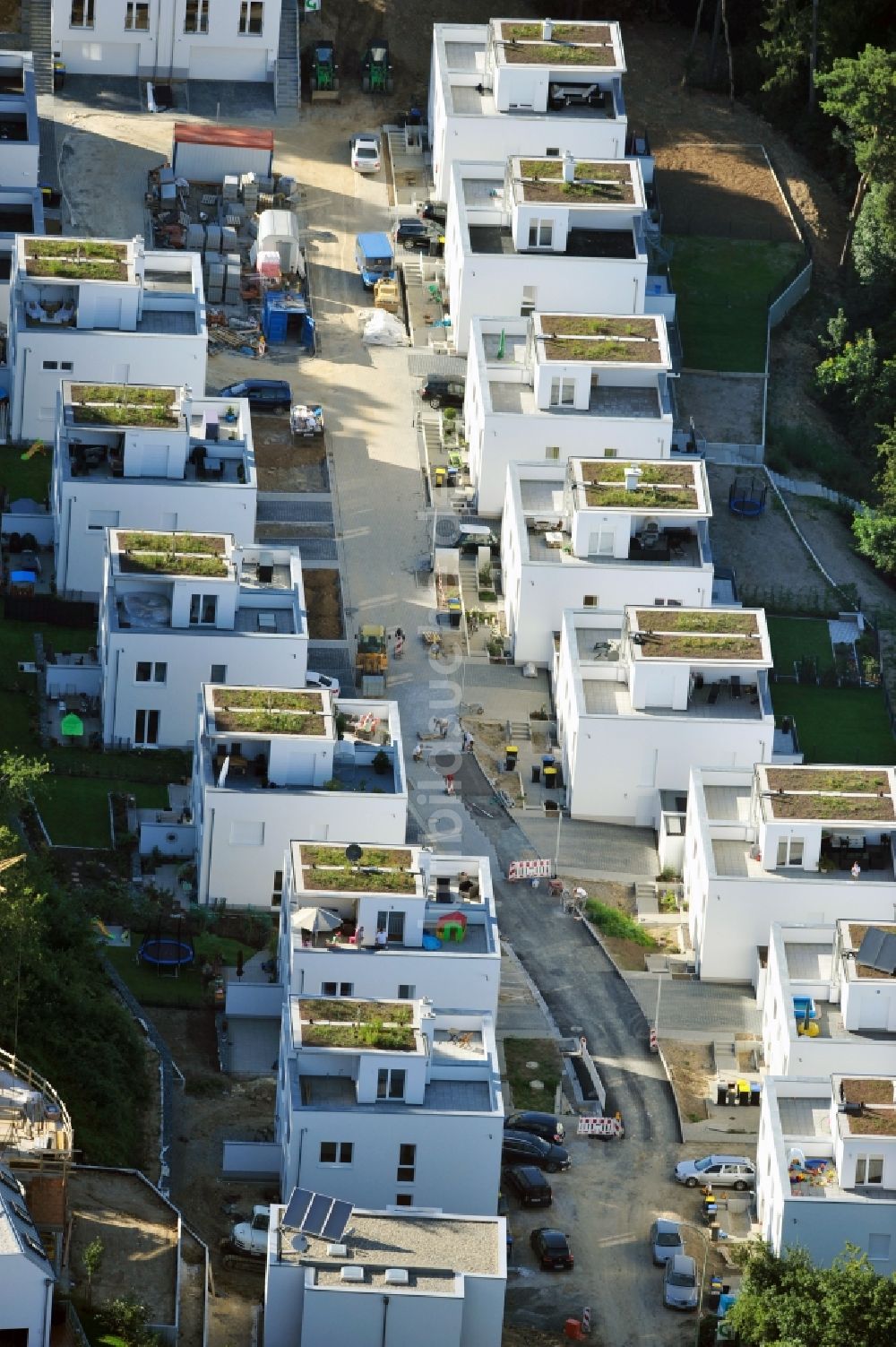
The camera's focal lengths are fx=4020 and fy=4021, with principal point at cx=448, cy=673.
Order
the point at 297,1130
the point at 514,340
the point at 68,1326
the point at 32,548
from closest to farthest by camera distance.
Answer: the point at 68,1326, the point at 297,1130, the point at 32,548, the point at 514,340

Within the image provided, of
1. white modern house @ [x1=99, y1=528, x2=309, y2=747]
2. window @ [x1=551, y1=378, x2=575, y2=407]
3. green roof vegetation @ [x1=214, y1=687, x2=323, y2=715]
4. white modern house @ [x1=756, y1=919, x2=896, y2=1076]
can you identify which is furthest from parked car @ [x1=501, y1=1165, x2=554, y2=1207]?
window @ [x1=551, y1=378, x2=575, y2=407]

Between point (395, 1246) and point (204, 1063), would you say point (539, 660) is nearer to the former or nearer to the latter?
point (204, 1063)

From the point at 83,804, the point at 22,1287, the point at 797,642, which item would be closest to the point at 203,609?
the point at 83,804

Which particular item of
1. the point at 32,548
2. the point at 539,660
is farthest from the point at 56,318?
the point at 539,660

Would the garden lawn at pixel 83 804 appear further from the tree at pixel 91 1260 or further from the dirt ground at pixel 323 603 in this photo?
the tree at pixel 91 1260

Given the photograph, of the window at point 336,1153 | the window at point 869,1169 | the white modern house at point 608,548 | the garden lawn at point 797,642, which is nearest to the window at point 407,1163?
the window at point 336,1153

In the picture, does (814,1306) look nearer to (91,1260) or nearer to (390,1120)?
(390,1120)
